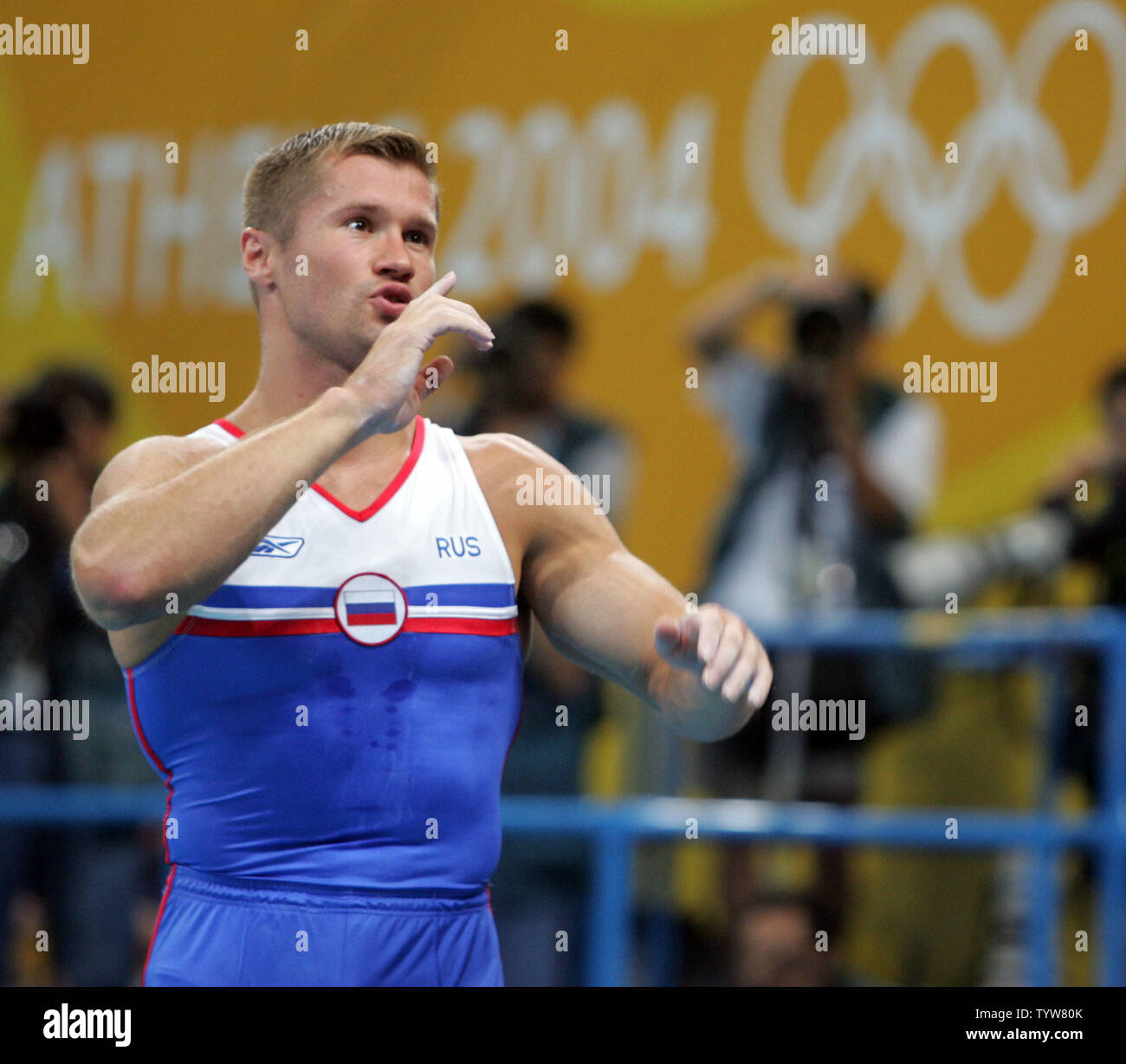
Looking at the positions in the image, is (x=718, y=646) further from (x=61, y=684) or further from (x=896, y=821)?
(x=61, y=684)

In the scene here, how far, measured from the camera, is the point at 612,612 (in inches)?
138

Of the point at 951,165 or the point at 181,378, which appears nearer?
the point at 951,165

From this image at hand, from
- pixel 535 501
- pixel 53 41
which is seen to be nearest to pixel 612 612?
pixel 535 501

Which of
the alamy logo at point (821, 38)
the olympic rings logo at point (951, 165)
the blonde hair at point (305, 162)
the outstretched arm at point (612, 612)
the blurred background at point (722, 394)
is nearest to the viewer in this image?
the outstretched arm at point (612, 612)

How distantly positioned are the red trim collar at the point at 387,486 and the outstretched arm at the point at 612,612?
197 mm

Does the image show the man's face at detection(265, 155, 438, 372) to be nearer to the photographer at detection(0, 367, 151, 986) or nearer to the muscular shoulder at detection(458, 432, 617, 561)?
the muscular shoulder at detection(458, 432, 617, 561)

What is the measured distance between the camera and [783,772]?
22.2 feet

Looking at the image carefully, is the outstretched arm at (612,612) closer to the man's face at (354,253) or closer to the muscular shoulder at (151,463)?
the man's face at (354,253)

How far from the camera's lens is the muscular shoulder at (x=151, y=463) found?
3.32 m

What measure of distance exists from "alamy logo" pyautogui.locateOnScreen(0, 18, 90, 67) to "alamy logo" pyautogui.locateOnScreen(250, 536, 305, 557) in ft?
23.3

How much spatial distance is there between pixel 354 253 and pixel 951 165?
583cm

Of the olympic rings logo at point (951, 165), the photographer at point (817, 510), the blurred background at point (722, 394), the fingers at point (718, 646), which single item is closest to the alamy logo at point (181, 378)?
the blurred background at point (722, 394)

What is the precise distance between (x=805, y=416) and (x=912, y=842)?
2.08 m

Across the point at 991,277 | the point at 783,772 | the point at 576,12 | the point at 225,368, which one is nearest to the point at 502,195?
the point at 576,12
